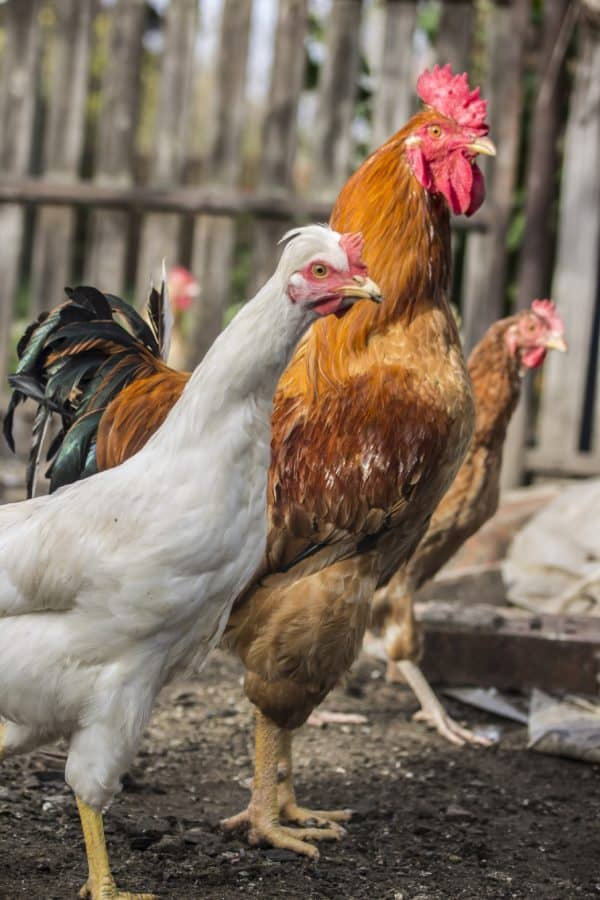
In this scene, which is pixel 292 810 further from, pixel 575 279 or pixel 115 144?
pixel 115 144

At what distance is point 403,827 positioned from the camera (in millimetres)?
3699

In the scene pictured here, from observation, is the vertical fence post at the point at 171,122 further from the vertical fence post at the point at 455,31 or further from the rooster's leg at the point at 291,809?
the rooster's leg at the point at 291,809

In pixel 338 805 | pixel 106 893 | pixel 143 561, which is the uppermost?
pixel 143 561

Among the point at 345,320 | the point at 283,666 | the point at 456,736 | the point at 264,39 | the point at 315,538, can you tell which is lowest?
the point at 456,736

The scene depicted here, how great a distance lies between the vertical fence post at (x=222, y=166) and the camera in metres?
7.66

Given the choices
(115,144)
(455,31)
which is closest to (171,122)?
(115,144)

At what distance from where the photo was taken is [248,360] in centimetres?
268

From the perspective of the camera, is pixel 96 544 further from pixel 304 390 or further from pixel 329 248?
pixel 304 390

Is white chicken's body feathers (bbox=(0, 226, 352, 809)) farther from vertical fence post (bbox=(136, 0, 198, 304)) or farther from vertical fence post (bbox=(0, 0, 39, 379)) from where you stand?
vertical fence post (bbox=(0, 0, 39, 379))

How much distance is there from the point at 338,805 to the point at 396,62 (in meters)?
5.24

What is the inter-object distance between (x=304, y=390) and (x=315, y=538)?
52 cm

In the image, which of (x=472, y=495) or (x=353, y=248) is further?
(x=472, y=495)

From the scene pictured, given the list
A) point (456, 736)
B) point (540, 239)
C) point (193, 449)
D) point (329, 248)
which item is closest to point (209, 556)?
point (193, 449)

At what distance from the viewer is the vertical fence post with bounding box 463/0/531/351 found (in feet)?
24.6
